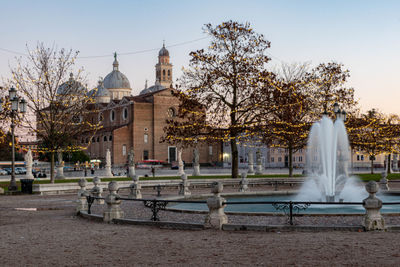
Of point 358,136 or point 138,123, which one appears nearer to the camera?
point 358,136

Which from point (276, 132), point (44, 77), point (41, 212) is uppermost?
point (44, 77)

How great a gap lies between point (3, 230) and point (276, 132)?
990 inches

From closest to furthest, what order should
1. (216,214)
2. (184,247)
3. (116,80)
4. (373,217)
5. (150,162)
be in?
(184,247) < (373,217) < (216,214) < (150,162) < (116,80)

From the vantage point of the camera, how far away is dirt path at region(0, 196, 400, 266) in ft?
28.8

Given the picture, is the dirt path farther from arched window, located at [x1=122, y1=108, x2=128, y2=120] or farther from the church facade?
arched window, located at [x1=122, y1=108, x2=128, y2=120]

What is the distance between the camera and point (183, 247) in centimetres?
1020

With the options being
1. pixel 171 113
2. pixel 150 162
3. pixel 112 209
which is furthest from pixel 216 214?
pixel 171 113

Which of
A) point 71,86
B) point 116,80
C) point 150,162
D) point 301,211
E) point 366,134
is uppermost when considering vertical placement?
point 116,80

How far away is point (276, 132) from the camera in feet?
119

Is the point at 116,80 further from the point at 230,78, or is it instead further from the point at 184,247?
the point at 184,247

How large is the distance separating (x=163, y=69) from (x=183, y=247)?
143 m

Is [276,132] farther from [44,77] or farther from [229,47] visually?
[44,77]

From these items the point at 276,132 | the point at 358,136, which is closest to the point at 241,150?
the point at 358,136

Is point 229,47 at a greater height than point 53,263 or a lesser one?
greater
